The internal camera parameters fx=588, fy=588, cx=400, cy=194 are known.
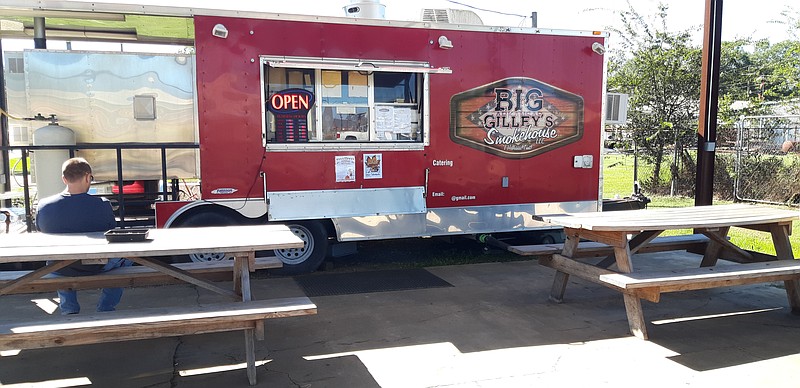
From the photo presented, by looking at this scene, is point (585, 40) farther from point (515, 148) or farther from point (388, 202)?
point (388, 202)

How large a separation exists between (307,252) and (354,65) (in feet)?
7.35

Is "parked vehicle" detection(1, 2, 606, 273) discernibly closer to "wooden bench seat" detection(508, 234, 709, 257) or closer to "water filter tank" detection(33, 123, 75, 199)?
"water filter tank" detection(33, 123, 75, 199)

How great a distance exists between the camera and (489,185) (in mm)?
7371

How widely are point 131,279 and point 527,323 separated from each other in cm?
336

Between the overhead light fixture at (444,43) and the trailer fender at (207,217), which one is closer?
the trailer fender at (207,217)

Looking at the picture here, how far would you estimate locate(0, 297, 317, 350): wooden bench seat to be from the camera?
134 inches

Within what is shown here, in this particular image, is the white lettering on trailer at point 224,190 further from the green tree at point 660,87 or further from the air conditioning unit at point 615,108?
the green tree at point 660,87

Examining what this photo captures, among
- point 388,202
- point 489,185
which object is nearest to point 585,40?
point 489,185

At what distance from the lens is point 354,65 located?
664cm

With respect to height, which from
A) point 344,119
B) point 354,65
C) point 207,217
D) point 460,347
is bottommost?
point 460,347

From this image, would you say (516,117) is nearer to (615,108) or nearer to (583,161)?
(583,161)

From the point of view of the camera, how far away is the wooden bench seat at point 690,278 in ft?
15.3

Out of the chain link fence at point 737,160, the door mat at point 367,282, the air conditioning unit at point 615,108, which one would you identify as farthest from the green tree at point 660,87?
the door mat at point 367,282

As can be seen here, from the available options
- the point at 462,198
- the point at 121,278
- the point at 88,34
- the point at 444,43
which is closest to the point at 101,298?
the point at 121,278
